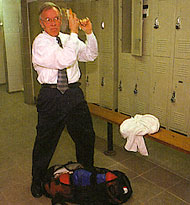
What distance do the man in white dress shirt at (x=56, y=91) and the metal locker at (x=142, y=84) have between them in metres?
1.62

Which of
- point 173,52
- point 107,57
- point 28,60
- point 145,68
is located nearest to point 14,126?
point 28,60

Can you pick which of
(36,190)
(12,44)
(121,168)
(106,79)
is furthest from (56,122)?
(12,44)

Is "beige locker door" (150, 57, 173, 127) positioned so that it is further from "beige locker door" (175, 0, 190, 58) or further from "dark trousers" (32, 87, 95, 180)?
"dark trousers" (32, 87, 95, 180)

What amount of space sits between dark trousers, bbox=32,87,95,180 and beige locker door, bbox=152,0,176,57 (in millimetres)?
1651

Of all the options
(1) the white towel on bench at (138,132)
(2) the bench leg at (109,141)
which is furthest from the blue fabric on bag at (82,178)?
(2) the bench leg at (109,141)

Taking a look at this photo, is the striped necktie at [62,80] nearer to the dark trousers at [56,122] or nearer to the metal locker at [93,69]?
the dark trousers at [56,122]

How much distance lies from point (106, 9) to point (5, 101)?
2.62 metres

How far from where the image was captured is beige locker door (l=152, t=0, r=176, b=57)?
11.0 feet

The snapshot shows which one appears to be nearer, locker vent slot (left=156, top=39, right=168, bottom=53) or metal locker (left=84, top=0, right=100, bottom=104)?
locker vent slot (left=156, top=39, right=168, bottom=53)

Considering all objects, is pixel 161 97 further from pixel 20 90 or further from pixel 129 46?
pixel 20 90

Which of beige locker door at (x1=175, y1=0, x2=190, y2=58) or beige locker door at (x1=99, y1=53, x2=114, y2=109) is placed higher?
beige locker door at (x1=175, y1=0, x2=190, y2=58)

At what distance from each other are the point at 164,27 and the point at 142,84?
0.86 metres

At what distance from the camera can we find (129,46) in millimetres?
4227

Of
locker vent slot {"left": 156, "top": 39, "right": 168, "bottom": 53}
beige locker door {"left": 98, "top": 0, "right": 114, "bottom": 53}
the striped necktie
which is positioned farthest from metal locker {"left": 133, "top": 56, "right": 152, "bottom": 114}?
the striped necktie
